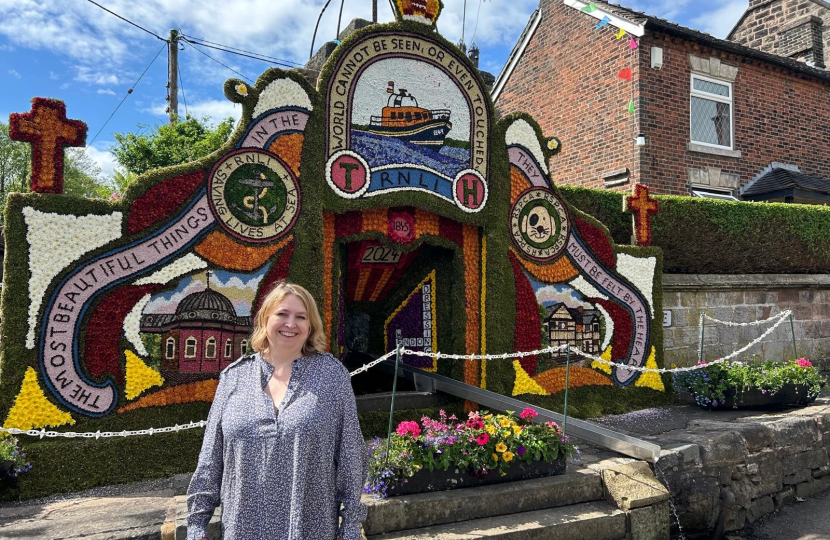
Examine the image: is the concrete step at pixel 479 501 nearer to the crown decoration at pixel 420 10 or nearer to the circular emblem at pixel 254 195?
the circular emblem at pixel 254 195

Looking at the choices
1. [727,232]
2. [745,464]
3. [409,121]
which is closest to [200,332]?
[409,121]

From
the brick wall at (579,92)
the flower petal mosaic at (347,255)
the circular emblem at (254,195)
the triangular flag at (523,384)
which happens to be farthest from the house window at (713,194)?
the circular emblem at (254,195)

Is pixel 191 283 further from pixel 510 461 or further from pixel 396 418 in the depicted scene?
pixel 510 461

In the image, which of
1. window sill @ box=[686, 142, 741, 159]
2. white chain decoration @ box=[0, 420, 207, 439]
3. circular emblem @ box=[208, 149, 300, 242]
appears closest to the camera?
white chain decoration @ box=[0, 420, 207, 439]

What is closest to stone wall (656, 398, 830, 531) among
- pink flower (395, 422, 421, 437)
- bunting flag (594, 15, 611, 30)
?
pink flower (395, 422, 421, 437)

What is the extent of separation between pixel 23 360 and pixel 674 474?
6081 mm

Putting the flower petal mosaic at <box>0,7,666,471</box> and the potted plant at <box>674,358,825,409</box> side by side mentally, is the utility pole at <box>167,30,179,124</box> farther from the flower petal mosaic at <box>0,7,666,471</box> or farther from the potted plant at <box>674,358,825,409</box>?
the potted plant at <box>674,358,825,409</box>

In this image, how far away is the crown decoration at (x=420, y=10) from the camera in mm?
6586

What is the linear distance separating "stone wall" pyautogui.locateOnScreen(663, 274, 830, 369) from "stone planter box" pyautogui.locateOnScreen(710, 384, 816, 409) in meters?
1.39

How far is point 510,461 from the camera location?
5008 mm

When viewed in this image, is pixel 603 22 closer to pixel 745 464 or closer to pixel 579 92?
pixel 579 92

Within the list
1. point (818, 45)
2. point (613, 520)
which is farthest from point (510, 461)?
point (818, 45)

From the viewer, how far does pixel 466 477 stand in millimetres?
4914

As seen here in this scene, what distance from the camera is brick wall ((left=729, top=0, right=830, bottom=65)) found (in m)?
15.3
